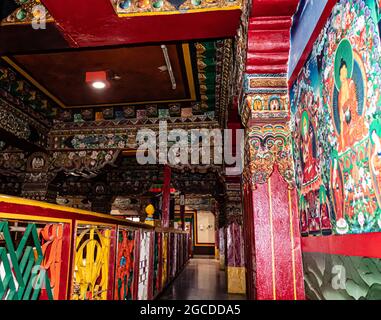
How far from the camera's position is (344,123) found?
1275mm

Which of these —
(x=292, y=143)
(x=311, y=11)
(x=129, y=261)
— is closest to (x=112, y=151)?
(x=129, y=261)

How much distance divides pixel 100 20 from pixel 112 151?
404cm

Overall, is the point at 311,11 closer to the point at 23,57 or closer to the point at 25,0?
the point at 25,0

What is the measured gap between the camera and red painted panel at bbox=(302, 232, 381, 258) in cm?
107

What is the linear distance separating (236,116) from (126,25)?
216 centimetres

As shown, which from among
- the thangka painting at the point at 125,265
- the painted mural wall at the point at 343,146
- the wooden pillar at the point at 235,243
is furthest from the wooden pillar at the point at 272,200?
the wooden pillar at the point at 235,243

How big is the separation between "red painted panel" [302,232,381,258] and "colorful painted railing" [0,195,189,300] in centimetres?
153

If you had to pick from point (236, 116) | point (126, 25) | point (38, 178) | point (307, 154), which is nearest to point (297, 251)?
point (307, 154)

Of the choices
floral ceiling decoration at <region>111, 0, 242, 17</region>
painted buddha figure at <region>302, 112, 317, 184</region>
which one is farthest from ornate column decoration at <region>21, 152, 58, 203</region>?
painted buddha figure at <region>302, 112, 317, 184</region>

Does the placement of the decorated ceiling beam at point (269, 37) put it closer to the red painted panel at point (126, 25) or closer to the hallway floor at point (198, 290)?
the red painted panel at point (126, 25)

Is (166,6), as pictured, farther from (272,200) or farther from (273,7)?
(272,200)

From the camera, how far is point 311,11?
1.72 metres

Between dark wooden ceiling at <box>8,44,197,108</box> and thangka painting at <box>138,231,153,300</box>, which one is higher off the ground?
dark wooden ceiling at <box>8,44,197,108</box>

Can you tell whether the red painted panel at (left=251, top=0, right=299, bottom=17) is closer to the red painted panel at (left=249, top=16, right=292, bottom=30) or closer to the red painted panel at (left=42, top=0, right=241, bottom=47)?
the red painted panel at (left=249, top=16, right=292, bottom=30)
